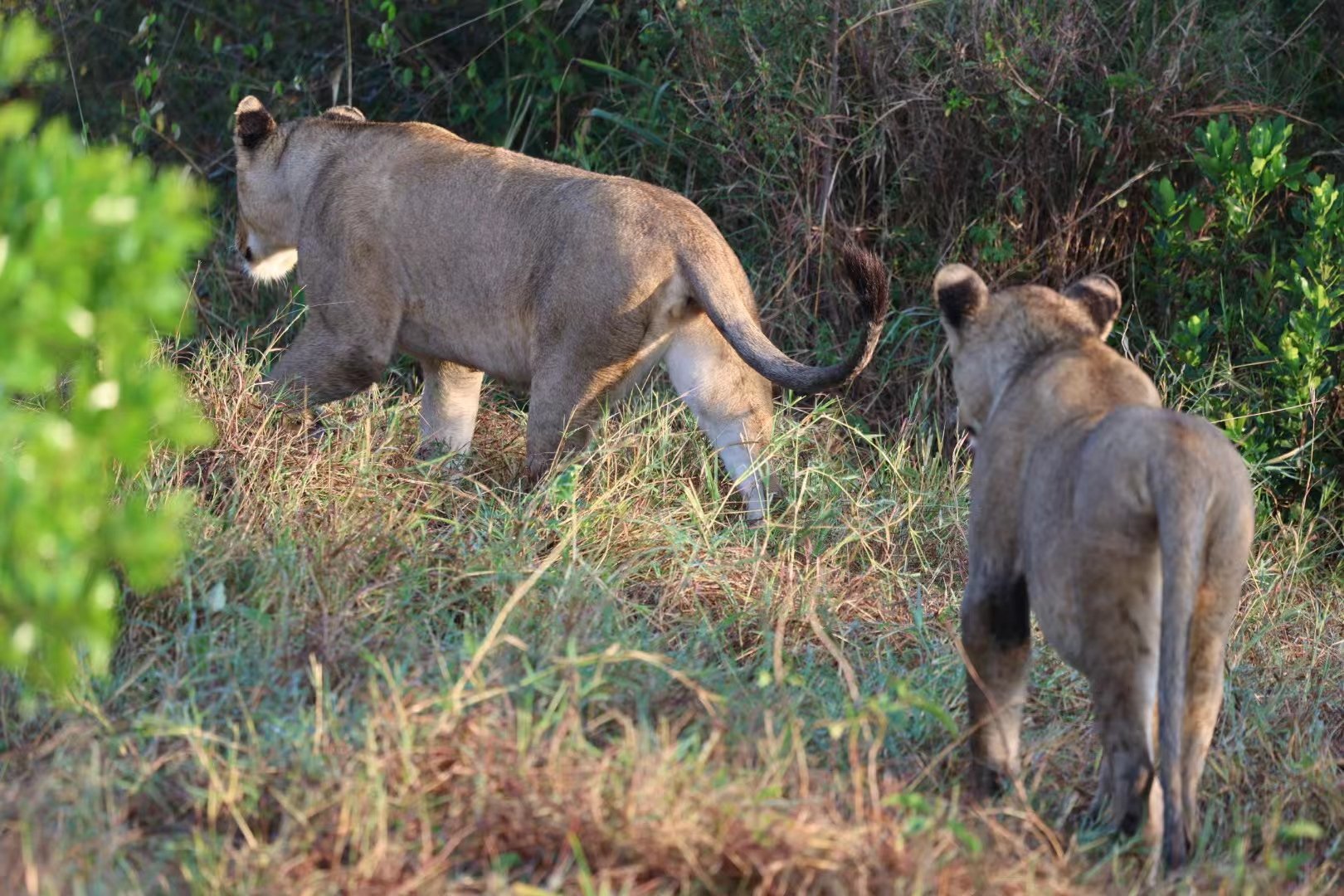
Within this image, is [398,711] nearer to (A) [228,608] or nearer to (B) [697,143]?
(A) [228,608]

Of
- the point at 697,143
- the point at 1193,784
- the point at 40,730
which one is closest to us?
the point at 1193,784

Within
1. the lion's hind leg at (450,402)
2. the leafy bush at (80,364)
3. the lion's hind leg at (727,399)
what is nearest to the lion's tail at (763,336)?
the lion's hind leg at (727,399)

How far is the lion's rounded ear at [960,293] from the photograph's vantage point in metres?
4.00

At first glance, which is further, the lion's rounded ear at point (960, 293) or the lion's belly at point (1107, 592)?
the lion's rounded ear at point (960, 293)

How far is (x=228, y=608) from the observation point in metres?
4.11

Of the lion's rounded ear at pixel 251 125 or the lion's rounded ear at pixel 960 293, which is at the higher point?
the lion's rounded ear at pixel 960 293

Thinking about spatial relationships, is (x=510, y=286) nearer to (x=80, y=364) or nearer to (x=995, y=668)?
(x=995, y=668)

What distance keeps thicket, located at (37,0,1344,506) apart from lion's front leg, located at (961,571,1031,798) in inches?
105

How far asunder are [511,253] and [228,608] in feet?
6.12

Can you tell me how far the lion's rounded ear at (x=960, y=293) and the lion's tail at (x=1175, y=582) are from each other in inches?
35.5

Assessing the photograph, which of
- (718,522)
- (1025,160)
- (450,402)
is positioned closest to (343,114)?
(450,402)

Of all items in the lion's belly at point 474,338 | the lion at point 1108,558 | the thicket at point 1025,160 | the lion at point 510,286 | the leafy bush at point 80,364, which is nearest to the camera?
the leafy bush at point 80,364

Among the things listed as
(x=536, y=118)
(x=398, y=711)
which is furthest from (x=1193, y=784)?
(x=536, y=118)

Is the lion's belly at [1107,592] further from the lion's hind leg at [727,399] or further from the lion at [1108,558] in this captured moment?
the lion's hind leg at [727,399]
